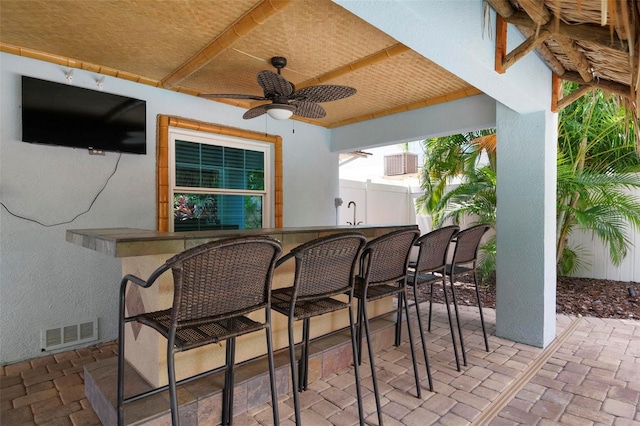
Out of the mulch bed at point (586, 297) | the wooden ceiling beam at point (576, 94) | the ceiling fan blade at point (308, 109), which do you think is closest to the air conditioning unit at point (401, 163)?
the mulch bed at point (586, 297)

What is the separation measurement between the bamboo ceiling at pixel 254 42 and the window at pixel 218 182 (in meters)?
0.67

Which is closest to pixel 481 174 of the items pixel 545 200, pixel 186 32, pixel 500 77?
pixel 545 200

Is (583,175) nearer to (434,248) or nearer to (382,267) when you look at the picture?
(434,248)

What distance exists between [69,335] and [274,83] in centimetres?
279

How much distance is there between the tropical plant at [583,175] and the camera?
409 centimetres

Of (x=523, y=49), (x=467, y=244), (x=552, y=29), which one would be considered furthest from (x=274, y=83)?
(x=467, y=244)

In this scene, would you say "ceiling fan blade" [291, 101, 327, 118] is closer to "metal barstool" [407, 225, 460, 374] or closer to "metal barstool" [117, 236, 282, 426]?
"metal barstool" [407, 225, 460, 374]

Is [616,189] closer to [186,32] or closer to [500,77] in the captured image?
[500,77]

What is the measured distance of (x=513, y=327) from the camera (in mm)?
3230

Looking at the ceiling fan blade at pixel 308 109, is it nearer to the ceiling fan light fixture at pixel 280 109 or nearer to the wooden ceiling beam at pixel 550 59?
the ceiling fan light fixture at pixel 280 109

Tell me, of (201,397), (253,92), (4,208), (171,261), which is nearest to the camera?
(171,261)

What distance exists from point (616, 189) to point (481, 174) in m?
1.87

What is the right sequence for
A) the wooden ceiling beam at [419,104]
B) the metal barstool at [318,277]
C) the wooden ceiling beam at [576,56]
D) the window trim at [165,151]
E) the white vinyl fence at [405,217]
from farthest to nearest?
1. the white vinyl fence at [405,217]
2. the wooden ceiling beam at [419,104]
3. the window trim at [165,151]
4. the wooden ceiling beam at [576,56]
5. the metal barstool at [318,277]

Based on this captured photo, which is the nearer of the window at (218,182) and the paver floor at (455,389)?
the paver floor at (455,389)
